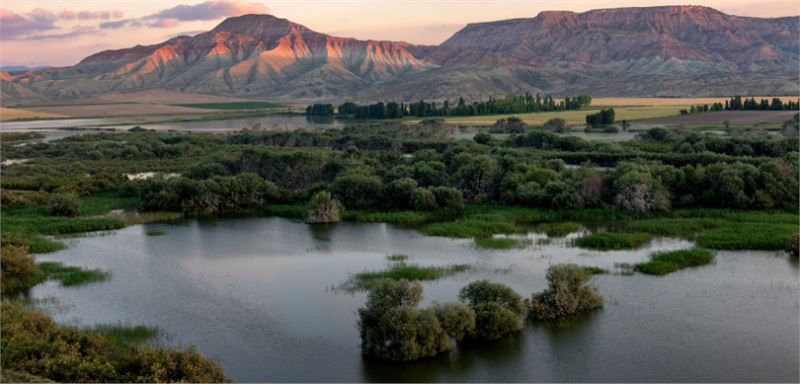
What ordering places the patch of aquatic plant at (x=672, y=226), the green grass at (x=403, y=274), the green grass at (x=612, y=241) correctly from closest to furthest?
the green grass at (x=403, y=274) < the green grass at (x=612, y=241) < the patch of aquatic plant at (x=672, y=226)

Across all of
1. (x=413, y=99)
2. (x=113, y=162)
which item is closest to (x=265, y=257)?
(x=113, y=162)

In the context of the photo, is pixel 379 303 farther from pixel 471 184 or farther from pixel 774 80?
pixel 774 80

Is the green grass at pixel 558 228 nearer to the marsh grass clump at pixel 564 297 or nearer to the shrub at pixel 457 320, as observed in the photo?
the marsh grass clump at pixel 564 297

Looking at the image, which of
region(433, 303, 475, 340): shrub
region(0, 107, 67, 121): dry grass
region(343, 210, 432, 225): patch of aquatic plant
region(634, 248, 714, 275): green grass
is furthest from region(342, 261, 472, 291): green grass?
region(0, 107, 67, 121): dry grass

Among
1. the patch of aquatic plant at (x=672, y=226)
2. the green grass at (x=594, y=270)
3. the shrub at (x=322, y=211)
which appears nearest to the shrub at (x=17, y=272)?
the shrub at (x=322, y=211)

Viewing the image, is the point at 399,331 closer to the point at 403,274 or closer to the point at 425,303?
the point at 425,303

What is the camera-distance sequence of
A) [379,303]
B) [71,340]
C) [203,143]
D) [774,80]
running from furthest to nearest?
[774,80] → [203,143] → [379,303] → [71,340]
